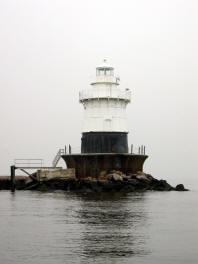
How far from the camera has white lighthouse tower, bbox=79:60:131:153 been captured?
47719 millimetres

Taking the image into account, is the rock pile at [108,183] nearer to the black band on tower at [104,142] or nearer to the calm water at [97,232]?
the black band on tower at [104,142]

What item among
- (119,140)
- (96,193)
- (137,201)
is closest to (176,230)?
(137,201)

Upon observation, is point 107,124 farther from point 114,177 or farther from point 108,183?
point 108,183

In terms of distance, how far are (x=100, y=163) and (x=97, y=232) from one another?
23478 mm

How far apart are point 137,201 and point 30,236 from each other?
1597cm

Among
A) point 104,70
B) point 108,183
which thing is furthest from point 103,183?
point 104,70

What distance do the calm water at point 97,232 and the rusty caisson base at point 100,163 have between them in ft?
34.8

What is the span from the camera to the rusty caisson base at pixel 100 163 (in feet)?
153

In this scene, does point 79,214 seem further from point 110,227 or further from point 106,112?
point 106,112

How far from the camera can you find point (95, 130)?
48125 millimetres

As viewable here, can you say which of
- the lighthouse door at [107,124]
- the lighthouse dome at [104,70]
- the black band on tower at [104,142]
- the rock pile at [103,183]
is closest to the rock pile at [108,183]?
the rock pile at [103,183]

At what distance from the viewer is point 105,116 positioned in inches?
1897

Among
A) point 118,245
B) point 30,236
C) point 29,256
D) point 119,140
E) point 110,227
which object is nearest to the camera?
point 29,256

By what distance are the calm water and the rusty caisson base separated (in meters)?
10.6
